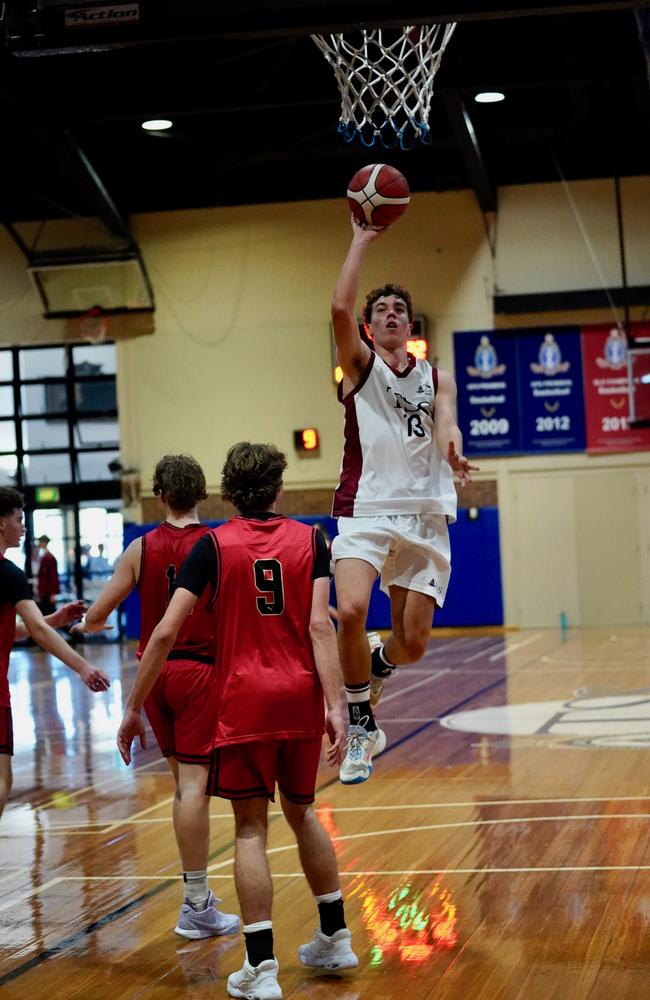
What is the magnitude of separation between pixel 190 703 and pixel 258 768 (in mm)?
1010

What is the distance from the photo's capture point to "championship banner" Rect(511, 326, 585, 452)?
68.8ft

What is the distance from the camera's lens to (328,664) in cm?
432

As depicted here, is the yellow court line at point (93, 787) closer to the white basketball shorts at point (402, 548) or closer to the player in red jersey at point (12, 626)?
the player in red jersey at point (12, 626)

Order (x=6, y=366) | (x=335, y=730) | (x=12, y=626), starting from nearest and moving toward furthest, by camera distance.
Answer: (x=335, y=730) → (x=12, y=626) → (x=6, y=366)

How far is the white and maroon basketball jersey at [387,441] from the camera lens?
19.4ft

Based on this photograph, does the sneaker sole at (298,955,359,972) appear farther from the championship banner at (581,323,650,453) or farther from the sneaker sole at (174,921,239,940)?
the championship banner at (581,323,650,453)

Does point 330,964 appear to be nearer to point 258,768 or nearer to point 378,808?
point 258,768

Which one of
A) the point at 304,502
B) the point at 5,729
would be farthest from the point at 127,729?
the point at 304,502

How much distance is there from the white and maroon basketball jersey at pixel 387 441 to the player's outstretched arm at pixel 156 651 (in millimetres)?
1674

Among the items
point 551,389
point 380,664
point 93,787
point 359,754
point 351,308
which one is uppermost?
point 551,389

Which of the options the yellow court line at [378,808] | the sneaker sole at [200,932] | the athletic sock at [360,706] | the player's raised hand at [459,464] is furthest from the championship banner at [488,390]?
the sneaker sole at [200,932]

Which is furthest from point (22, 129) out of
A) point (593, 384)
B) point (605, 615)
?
point (605, 615)

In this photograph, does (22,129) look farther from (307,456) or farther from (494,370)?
(494,370)

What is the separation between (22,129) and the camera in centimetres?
1961
